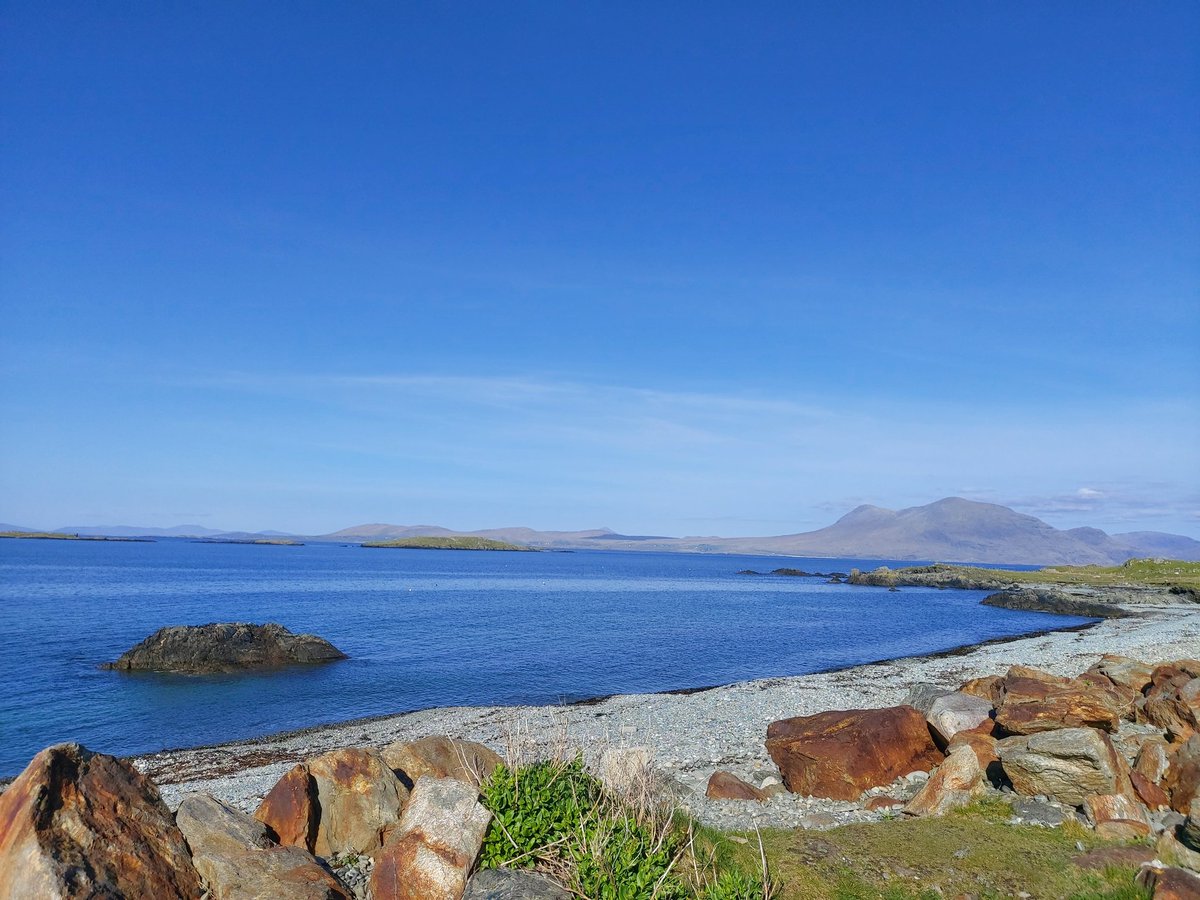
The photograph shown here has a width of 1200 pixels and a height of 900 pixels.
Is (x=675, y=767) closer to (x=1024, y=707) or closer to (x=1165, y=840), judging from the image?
(x=1024, y=707)

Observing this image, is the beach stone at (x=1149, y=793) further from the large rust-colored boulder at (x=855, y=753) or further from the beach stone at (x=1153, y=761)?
the large rust-colored boulder at (x=855, y=753)

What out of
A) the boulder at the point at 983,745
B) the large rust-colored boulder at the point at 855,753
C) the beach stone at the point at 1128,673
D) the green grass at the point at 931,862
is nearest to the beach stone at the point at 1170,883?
the green grass at the point at 931,862

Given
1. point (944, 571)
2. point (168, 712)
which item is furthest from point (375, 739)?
point (944, 571)

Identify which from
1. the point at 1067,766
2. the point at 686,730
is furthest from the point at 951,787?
the point at 686,730

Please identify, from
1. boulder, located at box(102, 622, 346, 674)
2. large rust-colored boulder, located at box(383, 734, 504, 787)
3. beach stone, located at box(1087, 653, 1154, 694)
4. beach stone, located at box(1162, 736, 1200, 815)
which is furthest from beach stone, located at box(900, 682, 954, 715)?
boulder, located at box(102, 622, 346, 674)

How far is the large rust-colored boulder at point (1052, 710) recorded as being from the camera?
17.2m

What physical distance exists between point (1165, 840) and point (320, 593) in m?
109

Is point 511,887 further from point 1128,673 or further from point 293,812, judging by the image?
point 1128,673

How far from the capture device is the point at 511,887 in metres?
9.83

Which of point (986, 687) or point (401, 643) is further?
point (401, 643)

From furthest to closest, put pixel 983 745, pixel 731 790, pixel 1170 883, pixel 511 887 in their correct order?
pixel 731 790
pixel 983 745
pixel 511 887
pixel 1170 883

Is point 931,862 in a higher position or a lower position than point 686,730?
higher

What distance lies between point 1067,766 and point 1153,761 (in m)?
2.65

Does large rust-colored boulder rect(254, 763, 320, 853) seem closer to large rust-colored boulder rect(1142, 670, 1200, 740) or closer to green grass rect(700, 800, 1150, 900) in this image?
green grass rect(700, 800, 1150, 900)
